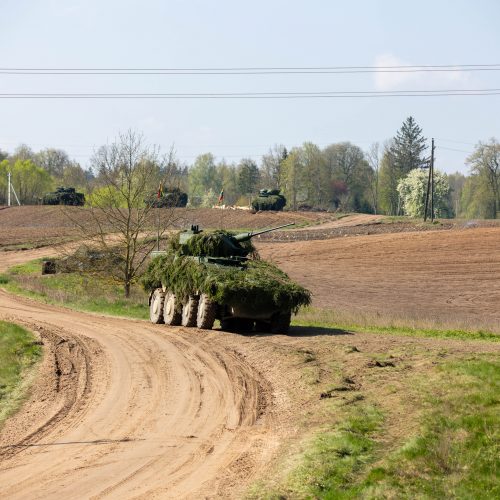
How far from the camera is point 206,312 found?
76.2ft

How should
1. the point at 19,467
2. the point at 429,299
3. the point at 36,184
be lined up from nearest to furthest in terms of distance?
the point at 19,467, the point at 429,299, the point at 36,184

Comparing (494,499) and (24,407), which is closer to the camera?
(494,499)

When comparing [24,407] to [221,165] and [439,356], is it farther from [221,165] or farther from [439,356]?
[221,165]

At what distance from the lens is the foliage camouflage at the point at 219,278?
22.3 meters

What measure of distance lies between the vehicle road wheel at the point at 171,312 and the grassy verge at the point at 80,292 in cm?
326

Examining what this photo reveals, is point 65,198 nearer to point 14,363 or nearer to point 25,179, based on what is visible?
point 25,179

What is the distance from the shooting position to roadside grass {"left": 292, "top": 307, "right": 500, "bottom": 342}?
2248 cm

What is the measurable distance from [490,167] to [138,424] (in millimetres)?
97577

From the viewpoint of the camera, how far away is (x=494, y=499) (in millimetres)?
9242

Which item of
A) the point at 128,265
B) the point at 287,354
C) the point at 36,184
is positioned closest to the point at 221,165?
the point at 36,184

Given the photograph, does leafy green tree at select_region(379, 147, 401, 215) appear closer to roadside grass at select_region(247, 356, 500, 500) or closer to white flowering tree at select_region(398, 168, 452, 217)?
white flowering tree at select_region(398, 168, 452, 217)

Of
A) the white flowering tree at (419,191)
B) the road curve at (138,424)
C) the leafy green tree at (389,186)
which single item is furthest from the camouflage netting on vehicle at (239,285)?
the leafy green tree at (389,186)

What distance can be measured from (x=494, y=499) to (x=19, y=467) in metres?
5.67

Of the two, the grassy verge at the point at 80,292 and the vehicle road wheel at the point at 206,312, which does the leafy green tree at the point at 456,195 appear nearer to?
the grassy verge at the point at 80,292
